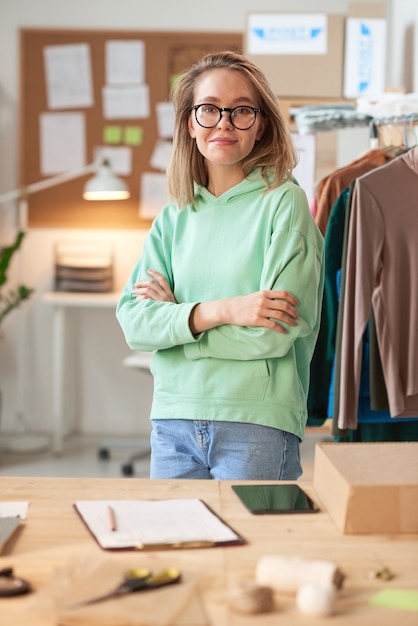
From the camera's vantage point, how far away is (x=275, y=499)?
1.46 m

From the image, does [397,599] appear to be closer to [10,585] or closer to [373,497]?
[373,497]

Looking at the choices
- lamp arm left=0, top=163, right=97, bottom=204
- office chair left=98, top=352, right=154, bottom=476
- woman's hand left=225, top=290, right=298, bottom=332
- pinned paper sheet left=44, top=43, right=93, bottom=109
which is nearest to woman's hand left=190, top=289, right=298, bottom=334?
woman's hand left=225, top=290, right=298, bottom=332

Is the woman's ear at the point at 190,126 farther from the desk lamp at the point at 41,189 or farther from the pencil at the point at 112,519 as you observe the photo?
the desk lamp at the point at 41,189

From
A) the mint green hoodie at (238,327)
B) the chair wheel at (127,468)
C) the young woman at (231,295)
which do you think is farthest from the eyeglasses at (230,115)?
the chair wheel at (127,468)

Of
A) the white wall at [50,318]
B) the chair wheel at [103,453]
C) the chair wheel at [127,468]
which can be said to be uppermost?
the white wall at [50,318]

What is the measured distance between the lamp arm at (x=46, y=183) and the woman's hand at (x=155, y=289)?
319 centimetres

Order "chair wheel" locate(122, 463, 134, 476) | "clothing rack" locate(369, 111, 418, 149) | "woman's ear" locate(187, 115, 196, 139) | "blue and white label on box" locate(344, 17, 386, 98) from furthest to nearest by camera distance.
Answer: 1. "chair wheel" locate(122, 463, 134, 476)
2. "blue and white label on box" locate(344, 17, 386, 98)
3. "clothing rack" locate(369, 111, 418, 149)
4. "woman's ear" locate(187, 115, 196, 139)

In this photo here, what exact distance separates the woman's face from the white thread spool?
99 centimetres

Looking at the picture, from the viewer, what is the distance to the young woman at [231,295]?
1707mm

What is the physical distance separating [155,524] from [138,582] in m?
0.25

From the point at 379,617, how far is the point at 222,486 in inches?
21.1

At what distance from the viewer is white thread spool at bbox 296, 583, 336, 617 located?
1.02m

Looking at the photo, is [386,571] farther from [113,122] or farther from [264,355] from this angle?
[113,122]

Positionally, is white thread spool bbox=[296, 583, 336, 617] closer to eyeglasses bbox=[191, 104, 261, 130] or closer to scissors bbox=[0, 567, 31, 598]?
scissors bbox=[0, 567, 31, 598]
